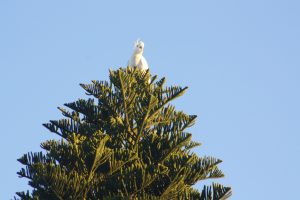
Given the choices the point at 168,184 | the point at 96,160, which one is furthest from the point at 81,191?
the point at 168,184

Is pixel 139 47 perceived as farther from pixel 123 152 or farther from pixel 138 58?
pixel 123 152

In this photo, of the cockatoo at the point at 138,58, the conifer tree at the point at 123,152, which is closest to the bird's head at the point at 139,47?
the cockatoo at the point at 138,58

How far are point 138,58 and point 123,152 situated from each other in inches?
158

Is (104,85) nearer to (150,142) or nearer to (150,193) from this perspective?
(150,142)

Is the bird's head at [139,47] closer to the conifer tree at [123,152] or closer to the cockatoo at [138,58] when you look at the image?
the cockatoo at [138,58]

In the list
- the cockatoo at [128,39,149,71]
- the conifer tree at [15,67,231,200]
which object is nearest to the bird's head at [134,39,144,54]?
the cockatoo at [128,39,149,71]

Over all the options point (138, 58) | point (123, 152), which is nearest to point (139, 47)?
point (138, 58)

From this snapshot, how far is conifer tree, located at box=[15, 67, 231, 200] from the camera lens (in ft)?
43.0

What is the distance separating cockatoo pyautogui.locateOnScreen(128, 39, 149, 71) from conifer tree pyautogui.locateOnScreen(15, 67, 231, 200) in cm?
169

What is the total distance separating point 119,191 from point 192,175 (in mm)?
1418

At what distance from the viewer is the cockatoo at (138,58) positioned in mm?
17047

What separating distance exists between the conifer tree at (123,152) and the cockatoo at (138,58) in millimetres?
1686

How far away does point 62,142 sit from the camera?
44.6 feet

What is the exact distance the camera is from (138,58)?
17250 millimetres
